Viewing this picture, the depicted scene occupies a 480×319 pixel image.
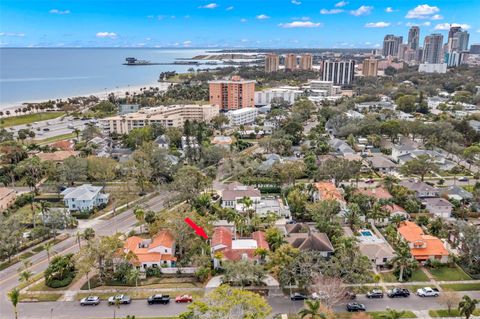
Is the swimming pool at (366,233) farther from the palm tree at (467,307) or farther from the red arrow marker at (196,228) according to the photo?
the red arrow marker at (196,228)

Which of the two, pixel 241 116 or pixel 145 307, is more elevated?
pixel 241 116

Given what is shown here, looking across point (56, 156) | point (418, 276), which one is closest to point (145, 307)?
point (418, 276)

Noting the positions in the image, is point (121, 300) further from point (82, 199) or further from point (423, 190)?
point (423, 190)

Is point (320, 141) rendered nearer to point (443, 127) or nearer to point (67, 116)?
point (443, 127)

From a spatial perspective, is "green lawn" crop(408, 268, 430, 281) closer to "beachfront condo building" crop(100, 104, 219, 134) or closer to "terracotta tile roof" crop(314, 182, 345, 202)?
"terracotta tile roof" crop(314, 182, 345, 202)

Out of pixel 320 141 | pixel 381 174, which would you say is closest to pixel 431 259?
pixel 381 174
